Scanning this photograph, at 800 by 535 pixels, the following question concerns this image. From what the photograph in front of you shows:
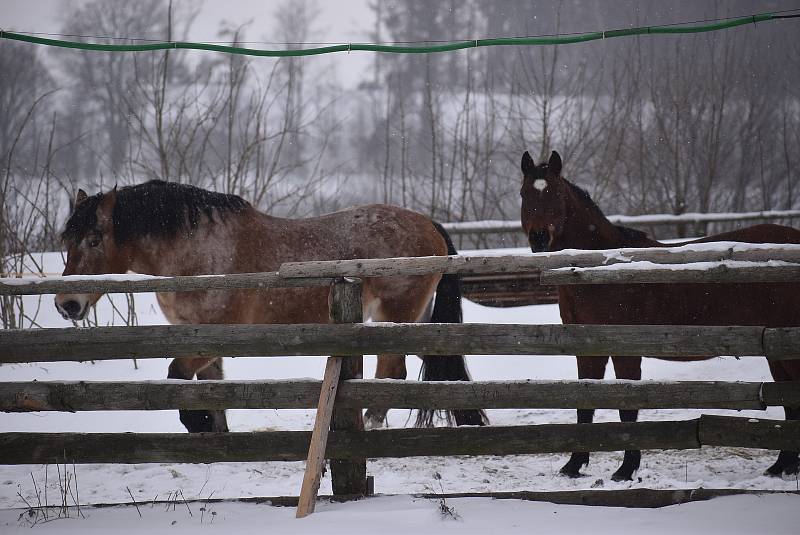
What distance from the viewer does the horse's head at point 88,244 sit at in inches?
190

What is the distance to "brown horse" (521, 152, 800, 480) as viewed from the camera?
4.35m

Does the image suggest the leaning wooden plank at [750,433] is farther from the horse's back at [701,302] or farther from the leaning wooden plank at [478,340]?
the horse's back at [701,302]

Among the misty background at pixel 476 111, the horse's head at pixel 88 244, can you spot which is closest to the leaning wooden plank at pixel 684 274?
the horse's head at pixel 88 244

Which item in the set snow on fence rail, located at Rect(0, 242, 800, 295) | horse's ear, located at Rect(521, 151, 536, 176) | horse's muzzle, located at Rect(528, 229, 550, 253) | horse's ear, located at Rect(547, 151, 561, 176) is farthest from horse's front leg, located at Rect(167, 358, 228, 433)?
horse's ear, located at Rect(547, 151, 561, 176)

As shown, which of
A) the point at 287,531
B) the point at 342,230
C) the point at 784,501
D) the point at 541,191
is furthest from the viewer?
the point at 342,230

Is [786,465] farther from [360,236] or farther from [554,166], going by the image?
[360,236]

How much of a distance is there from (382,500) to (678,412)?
11.4 feet

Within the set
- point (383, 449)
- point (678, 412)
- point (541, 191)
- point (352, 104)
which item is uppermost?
point (352, 104)

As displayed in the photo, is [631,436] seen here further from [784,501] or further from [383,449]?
[383,449]

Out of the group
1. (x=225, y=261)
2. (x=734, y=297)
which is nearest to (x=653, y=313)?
(x=734, y=297)

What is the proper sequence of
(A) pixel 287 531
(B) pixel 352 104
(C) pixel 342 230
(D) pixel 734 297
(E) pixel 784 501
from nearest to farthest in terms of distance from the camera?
(A) pixel 287 531 → (E) pixel 784 501 → (D) pixel 734 297 → (C) pixel 342 230 → (B) pixel 352 104

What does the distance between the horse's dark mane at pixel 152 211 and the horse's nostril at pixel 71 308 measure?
1.47 ft

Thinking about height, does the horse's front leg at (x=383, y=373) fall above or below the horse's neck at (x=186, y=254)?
below

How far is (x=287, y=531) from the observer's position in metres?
3.03
